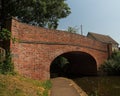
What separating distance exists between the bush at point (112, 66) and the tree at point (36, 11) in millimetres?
7626

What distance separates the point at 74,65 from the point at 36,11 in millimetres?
8491

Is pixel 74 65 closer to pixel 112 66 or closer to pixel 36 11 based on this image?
pixel 112 66

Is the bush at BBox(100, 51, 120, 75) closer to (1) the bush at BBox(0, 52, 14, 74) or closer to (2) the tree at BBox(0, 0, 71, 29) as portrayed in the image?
(2) the tree at BBox(0, 0, 71, 29)

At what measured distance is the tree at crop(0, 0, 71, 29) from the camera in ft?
81.9

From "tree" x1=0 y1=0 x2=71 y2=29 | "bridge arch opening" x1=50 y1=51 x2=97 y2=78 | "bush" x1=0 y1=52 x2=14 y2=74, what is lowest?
"bridge arch opening" x1=50 y1=51 x2=97 y2=78

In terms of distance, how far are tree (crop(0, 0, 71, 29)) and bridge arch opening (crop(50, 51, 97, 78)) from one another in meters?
4.41

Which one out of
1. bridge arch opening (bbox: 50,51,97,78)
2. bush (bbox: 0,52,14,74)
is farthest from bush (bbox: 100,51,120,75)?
bush (bbox: 0,52,14,74)

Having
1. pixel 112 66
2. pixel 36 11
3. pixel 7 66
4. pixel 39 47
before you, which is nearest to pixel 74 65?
pixel 112 66

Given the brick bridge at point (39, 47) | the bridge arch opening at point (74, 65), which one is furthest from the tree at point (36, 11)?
the brick bridge at point (39, 47)

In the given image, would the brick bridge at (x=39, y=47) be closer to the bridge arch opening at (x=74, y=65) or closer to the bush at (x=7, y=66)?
the bush at (x=7, y=66)

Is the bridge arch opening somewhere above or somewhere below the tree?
below

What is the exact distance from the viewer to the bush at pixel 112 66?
23.5 meters

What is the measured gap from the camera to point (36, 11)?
25.8 m

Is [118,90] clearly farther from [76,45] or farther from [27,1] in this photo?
[27,1]
